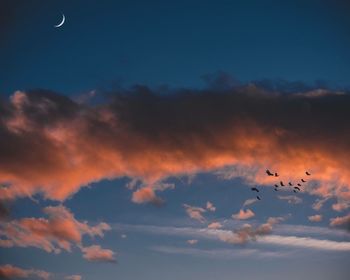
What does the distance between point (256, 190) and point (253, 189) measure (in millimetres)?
1618

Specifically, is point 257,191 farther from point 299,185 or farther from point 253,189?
point 299,185

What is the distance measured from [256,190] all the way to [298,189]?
15560mm

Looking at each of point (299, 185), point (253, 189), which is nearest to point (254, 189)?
point (253, 189)

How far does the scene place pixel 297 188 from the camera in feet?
247

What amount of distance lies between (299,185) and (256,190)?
1450cm

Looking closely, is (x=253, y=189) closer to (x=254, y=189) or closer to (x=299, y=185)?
(x=254, y=189)

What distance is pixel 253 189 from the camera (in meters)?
73.7

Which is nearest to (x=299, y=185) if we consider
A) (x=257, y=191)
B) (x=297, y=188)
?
(x=297, y=188)

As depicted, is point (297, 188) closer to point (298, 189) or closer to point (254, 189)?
point (298, 189)

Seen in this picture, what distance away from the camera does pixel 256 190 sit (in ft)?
237

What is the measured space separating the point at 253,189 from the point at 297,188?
606 inches

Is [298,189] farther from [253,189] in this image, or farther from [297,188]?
[253,189]

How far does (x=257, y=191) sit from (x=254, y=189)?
1.13 m

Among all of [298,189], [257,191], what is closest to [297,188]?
[298,189]
